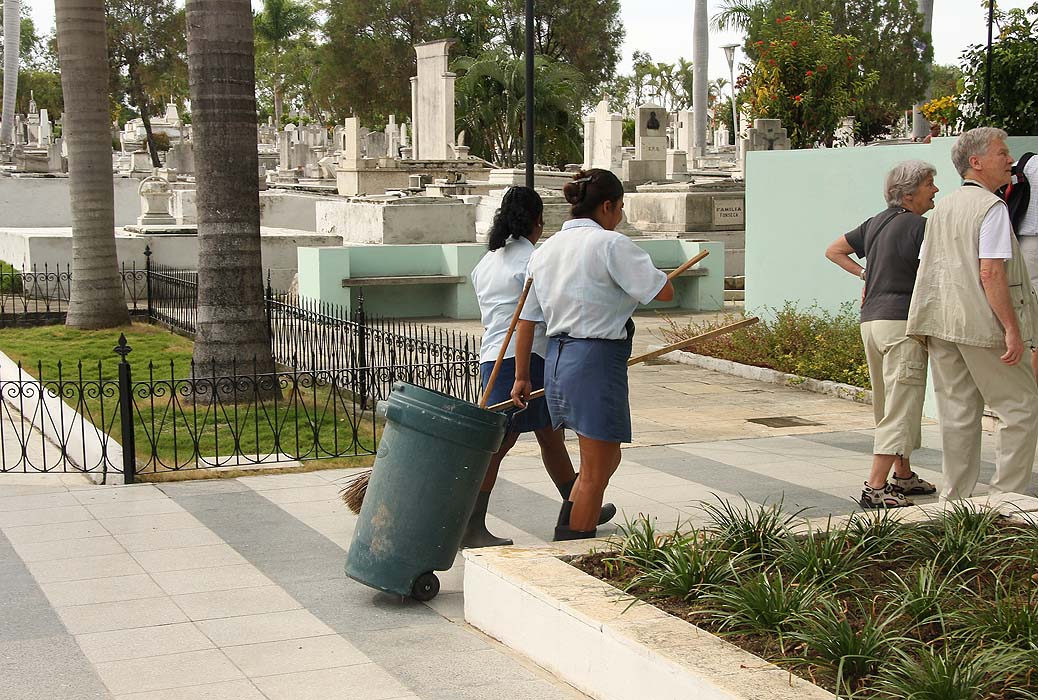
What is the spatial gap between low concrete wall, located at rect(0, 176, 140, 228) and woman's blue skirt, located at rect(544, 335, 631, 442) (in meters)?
31.0

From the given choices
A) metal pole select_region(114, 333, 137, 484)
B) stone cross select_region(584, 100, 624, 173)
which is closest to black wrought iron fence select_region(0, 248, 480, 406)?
metal pole select_region(114, 333, 137, 484)

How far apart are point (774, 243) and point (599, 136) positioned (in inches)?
840

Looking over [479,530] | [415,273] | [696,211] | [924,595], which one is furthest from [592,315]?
[696,211]

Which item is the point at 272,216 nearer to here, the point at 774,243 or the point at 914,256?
the point at 774,243

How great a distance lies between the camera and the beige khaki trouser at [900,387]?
6.64 metres

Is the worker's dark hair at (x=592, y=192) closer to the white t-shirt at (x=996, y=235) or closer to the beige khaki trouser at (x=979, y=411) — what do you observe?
the white t-shirt at (x=996, y=235)

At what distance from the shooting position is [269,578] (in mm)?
5609

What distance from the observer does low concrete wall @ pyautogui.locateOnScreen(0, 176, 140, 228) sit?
34.5m

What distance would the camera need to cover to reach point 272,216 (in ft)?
95.7

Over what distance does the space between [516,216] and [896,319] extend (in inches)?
87.4

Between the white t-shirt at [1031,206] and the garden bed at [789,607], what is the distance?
1832 mm

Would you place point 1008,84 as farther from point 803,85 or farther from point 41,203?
point 41,203

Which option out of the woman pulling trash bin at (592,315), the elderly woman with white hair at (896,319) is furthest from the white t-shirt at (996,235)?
the woman pulling trash bin at (592,315)

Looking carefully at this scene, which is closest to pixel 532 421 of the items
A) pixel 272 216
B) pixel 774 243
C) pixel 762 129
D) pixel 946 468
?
pixel 946 468
